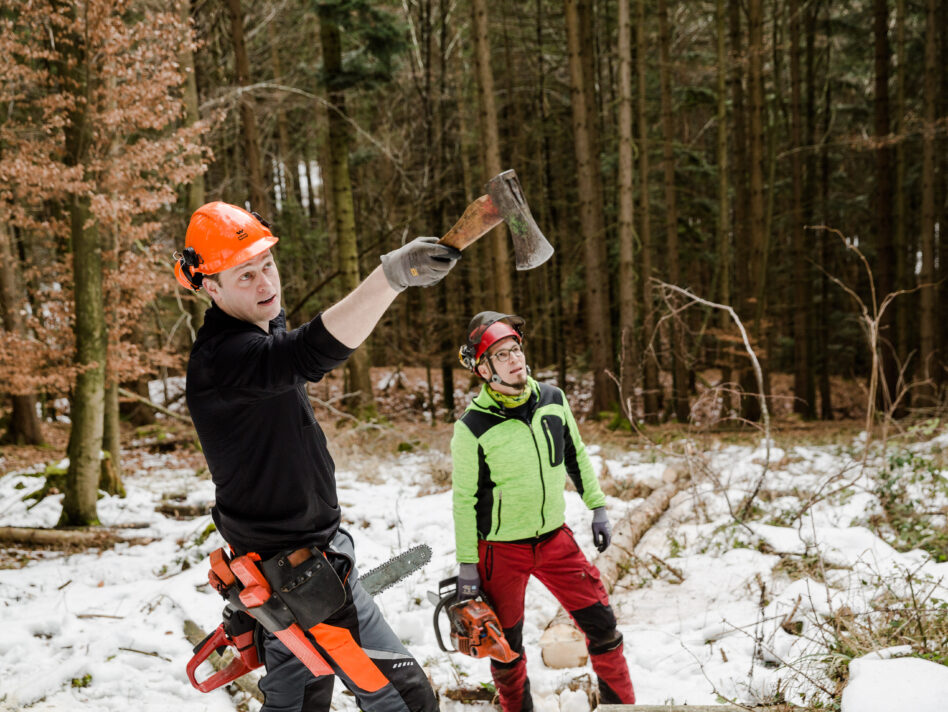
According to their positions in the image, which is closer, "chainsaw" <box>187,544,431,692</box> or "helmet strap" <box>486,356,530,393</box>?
"chainsaw" <box>187,544,431,692</box>

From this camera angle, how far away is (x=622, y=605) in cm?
484

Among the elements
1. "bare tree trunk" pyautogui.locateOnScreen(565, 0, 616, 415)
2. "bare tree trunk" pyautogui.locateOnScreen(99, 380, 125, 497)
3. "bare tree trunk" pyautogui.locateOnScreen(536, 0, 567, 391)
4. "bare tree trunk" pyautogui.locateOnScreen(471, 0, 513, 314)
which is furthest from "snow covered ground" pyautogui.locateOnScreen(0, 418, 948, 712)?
"bare tree trunk" pyautogui.locateOnScreen(536, 0, 567, 391)

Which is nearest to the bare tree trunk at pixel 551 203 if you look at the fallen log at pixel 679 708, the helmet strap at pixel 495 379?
the helmet strap at pixel 495 379

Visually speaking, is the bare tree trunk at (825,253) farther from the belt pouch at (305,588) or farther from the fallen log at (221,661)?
the belt pouch at (305,588)

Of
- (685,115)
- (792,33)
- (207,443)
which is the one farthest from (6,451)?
(685,115)

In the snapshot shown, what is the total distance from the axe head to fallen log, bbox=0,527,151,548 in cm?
589

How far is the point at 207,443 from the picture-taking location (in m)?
2.25

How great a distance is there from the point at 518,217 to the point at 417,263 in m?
0.44

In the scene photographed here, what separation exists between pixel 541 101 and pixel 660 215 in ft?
17.3

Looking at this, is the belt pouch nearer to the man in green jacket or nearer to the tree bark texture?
the man in green jacket

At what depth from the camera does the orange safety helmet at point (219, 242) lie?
7.27ft

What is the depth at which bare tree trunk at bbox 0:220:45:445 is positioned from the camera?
32.3ft

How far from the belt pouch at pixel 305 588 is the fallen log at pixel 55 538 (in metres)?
5.01

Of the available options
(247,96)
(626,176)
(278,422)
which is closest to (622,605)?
(278,422)
